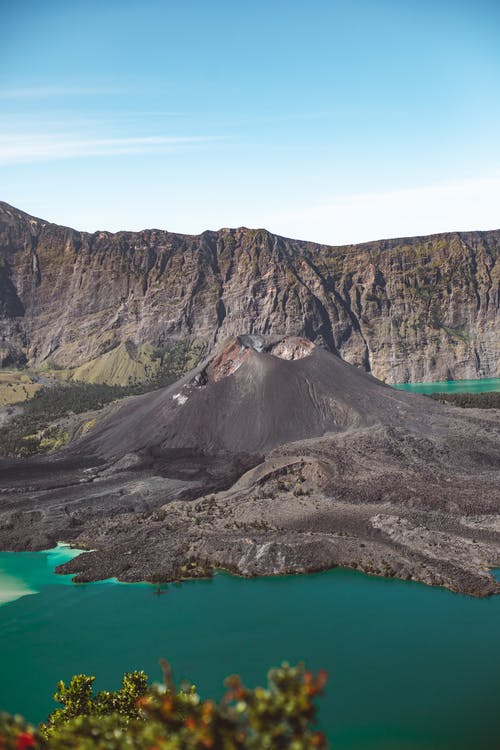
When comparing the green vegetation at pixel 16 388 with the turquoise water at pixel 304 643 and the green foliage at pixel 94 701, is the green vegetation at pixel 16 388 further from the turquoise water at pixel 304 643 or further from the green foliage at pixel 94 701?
the green foliage at pixel 94 701

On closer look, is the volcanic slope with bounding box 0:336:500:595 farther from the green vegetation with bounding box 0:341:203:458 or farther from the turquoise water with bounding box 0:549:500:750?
the green vegetation with bounding box 0:341:203:458

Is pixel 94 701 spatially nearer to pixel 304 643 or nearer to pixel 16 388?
pixel 304 643

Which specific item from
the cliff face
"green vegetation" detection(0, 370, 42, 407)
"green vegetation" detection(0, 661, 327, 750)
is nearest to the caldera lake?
"green vegetation" detection(0, 661, 327, 750)

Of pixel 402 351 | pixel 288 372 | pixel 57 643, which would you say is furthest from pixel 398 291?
pixel 57 643

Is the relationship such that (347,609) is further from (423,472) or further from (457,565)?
(423,472)

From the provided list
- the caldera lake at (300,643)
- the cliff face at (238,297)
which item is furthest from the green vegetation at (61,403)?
the caldera lake at (300,643)

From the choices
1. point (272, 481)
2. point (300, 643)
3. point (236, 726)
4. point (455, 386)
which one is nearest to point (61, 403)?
point (272, 481)

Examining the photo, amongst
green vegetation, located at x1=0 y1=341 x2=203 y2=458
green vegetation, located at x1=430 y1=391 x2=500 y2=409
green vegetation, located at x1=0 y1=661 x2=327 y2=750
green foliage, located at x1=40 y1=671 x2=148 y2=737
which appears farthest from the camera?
green vegetation, located at x1=430 y1=391 x2=500 y2=409

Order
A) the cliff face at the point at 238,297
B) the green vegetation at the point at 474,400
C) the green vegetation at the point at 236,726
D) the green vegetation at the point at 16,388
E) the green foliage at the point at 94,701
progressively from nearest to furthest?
1. the green vegetation at the point at 236,726
2. the green foliage at the point at 94,701
3. the green vegetation at the point at 474,400
4. the green vegetation at the point at 16,388
5. the cliff face at the point at 238,297
